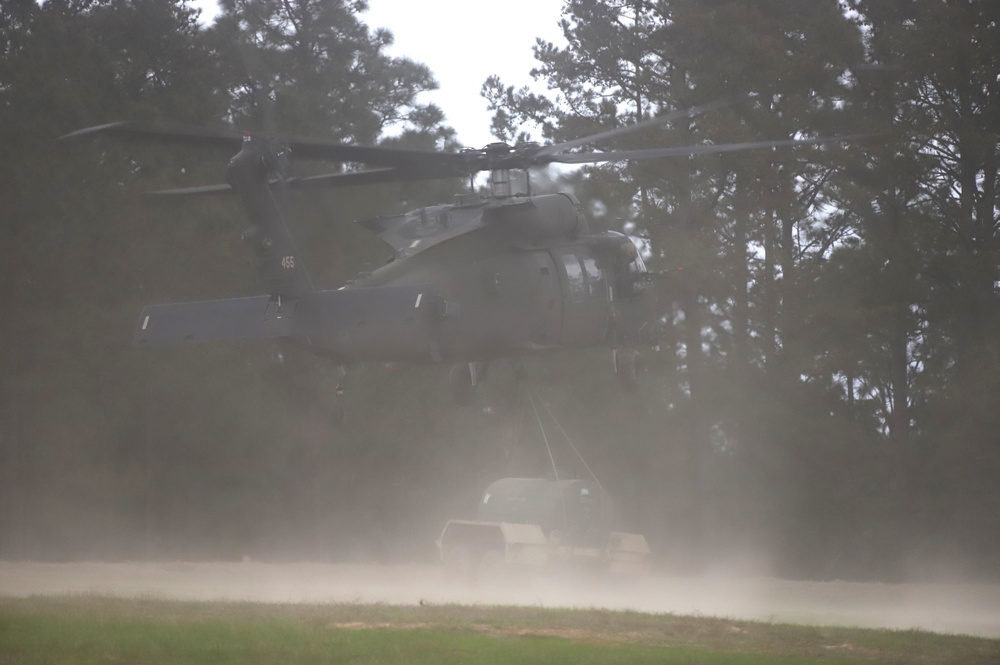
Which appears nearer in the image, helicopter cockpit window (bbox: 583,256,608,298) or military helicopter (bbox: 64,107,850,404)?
military helicopter (bbox: 64,107,850,404)

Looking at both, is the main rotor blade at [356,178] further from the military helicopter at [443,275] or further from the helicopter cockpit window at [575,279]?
the helicopter cockpit window at [575,279]

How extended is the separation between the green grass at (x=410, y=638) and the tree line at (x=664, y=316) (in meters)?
12.5

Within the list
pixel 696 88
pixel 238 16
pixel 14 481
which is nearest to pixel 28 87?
pixel 238 16

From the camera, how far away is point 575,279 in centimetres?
1623

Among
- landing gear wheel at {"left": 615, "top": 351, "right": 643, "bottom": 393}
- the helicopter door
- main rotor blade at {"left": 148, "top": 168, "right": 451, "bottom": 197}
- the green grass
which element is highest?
main rotor blade at {"left": 148, "top": 168, "right": 451, "bottom": 197}

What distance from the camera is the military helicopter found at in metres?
13.9

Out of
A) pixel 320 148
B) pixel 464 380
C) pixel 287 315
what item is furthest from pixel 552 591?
pixel 320 148

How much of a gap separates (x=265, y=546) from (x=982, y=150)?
19.4 meters

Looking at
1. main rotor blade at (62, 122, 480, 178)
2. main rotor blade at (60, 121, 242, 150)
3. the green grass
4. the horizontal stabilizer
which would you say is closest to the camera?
main rotor blade at (60, 121, 242, 150)

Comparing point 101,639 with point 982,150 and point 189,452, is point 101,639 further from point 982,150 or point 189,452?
point 982,150

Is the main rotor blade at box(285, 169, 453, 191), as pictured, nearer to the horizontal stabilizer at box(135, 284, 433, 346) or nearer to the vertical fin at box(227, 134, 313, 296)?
the vertical fin at box(227, 134, 313, 296)

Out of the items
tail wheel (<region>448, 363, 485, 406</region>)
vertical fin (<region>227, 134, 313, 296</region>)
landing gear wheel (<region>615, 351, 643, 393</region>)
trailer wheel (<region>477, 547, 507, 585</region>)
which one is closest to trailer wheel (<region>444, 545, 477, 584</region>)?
trailer wheel (<region>477, 547, 507, 585</region>)

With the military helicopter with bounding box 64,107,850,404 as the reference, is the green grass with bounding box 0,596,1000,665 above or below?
below

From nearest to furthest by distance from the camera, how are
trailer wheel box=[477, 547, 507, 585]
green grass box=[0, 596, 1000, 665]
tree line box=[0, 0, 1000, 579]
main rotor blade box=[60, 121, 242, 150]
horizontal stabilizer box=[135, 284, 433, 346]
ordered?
main rotor blade box=[60, 121, 242, 150] → green grass box=[0, 596, 1000, 665] → horizontal stabilizer box=[135, 284, 433, 346] → trailer wheel box=[477, 547, 507, 585] → tree line box=[0, 0, 1000, 579]
